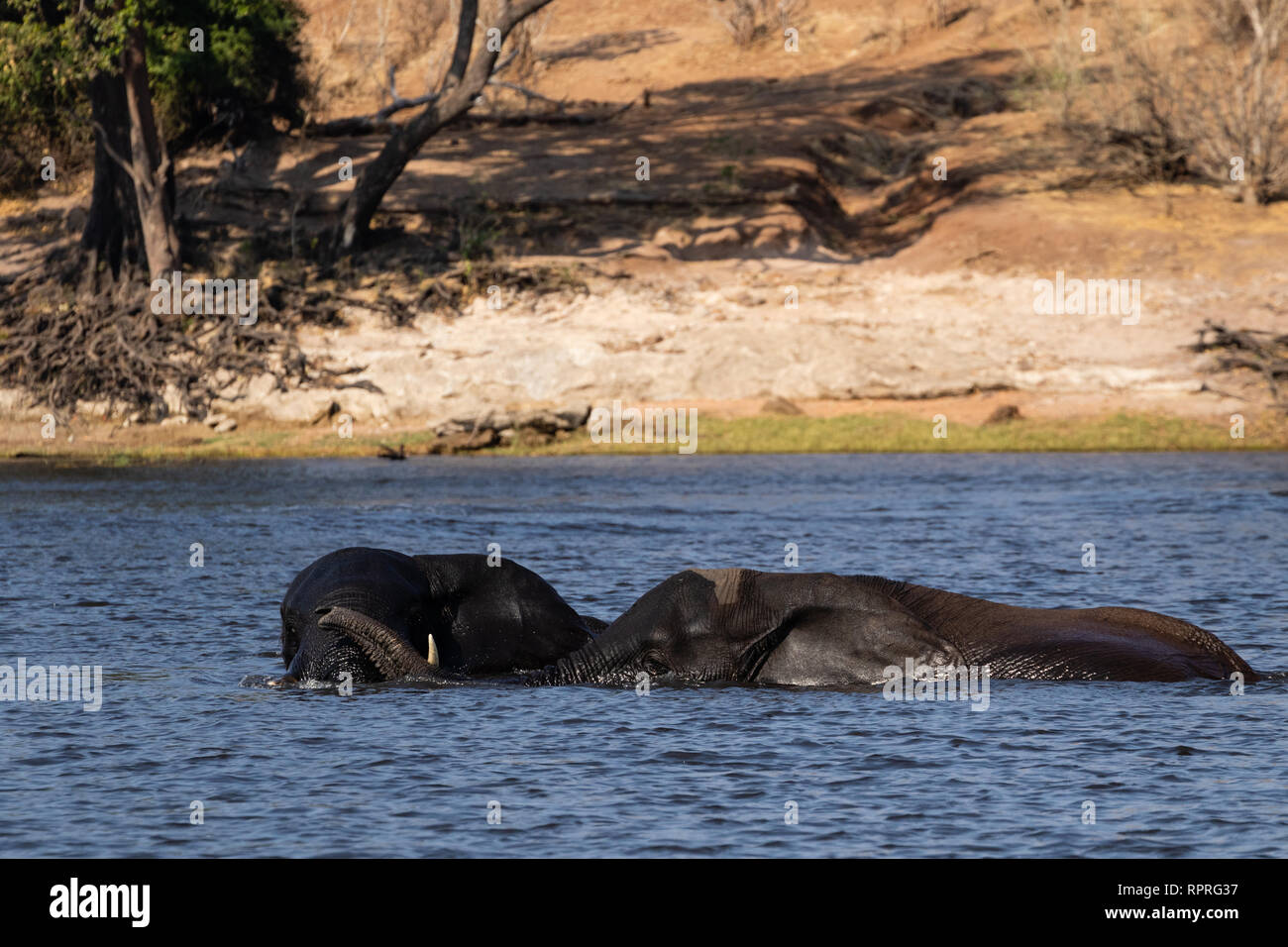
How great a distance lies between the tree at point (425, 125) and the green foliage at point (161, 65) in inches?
167

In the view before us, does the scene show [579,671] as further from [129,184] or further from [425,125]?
[129,184]

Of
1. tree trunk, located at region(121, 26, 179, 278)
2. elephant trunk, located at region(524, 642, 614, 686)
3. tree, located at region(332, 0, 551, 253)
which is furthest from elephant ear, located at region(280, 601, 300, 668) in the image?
tree, located at region(332, 0, 551, 253)

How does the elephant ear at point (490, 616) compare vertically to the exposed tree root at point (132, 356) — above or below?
below

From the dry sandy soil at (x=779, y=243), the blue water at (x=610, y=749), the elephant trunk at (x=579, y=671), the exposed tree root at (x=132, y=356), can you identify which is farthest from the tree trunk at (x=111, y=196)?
the elephant trunk at (x=579, y=671)

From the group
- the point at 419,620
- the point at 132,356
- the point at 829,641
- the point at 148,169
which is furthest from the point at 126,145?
the point at 829,641

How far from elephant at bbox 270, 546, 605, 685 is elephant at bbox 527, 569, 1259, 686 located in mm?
567

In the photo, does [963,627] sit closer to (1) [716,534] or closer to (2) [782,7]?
(1) [716,534]

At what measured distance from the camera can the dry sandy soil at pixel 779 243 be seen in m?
32.8

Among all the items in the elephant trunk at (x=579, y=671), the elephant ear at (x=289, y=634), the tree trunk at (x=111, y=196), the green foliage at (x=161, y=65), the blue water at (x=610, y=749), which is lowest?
the blue water at (x=610, y=749)

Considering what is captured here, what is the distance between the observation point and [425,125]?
39156mm

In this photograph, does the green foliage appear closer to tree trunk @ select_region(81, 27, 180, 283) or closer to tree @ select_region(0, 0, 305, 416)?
tree @ select_region(0, 0, 305, 416)

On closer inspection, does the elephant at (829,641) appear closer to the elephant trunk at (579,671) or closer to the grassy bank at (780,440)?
the elephant trunk at (579,671)

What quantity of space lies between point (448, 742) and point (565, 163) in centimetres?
3634
